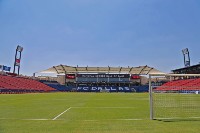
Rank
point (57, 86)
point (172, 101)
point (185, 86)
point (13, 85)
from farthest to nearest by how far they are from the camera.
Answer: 1. point (57, 86)
2. point (13, 85)
3. point (185, 86)
4. point (172, 101)

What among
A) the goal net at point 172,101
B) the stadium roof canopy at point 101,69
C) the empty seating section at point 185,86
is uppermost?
the stadium roof canopy at point 101,69

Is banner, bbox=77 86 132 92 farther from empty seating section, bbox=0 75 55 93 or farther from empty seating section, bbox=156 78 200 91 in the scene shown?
empty seating section, bbox=156 78 200 91

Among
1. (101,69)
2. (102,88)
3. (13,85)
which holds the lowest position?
(13,85)

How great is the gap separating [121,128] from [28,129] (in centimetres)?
304

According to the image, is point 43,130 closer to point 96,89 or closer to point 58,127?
point 58,127

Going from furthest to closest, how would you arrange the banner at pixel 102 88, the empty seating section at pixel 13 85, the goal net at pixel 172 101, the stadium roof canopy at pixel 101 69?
the banner at pixel 102 88, the stadium roof canopy at pixel 101 69, the empty seating section at pixel 13 85, the goal net at pixel 172 101

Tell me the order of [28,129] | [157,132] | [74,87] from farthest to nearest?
[74,87] < [28,129] < [157,132]

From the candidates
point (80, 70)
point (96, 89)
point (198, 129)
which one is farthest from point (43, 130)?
point (96, 89)

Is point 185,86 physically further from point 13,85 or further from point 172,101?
point 13,85

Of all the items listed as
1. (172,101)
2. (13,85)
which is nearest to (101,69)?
(13,85)

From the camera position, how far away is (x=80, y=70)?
91562mm

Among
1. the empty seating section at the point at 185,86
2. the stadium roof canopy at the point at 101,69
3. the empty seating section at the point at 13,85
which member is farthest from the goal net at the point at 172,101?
the stadium roof canopy at the point at 101,69

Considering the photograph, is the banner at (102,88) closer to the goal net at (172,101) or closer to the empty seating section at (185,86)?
the empty seating section at (185,86)

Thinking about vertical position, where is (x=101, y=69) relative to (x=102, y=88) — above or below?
above
